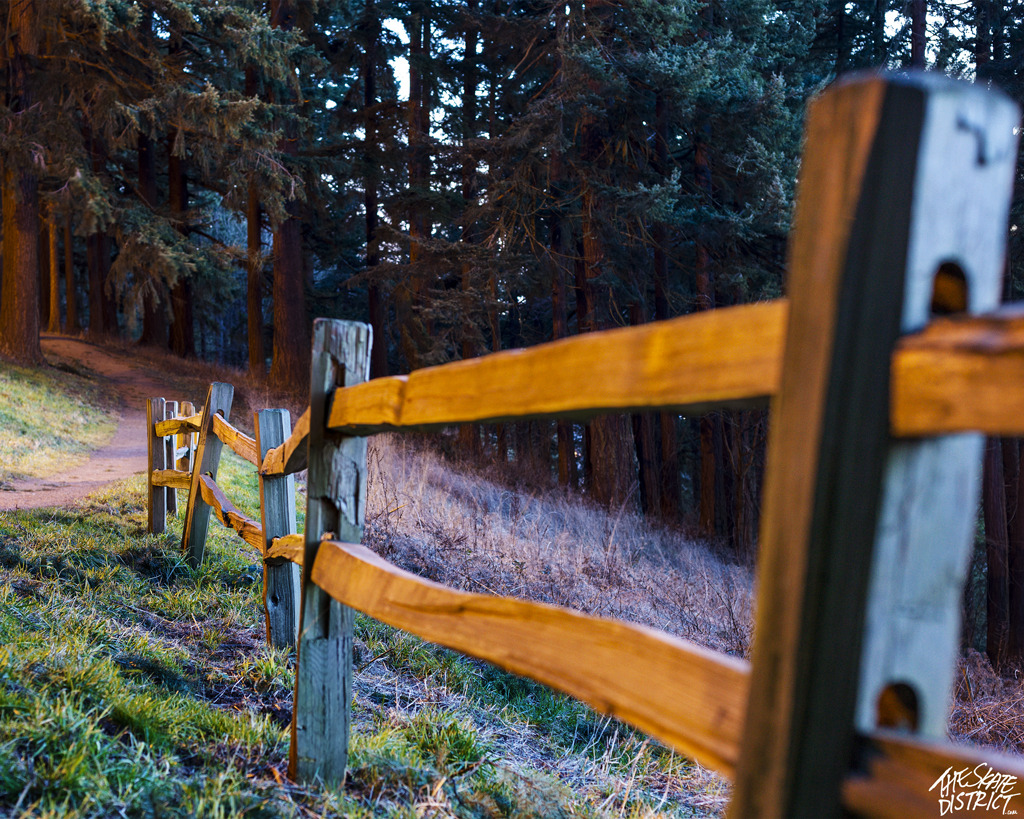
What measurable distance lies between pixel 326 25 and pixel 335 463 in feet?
78.5

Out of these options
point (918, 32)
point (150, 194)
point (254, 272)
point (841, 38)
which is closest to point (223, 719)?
point (918, 32)

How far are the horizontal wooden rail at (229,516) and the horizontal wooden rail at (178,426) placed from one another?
1.81 feet

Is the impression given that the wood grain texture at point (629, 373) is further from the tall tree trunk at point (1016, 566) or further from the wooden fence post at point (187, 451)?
the tall tree trunk at point (1016, 566)

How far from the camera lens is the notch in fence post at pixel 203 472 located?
18.3 feet

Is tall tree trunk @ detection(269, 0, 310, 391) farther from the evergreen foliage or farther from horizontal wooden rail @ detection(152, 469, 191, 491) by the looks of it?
horizontal wooden rail @ detection(152, 469, 191, 491)

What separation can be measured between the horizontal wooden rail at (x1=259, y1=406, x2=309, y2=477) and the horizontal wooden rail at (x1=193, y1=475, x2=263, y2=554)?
23.6 inches

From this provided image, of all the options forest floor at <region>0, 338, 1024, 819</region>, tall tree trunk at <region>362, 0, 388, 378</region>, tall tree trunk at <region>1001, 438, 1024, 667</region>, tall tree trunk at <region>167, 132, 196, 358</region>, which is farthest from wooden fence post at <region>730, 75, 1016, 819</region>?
tall tree trunk at <region>167, 132, 196, 358</region>

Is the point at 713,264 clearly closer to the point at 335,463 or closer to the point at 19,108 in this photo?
the point at 335,463

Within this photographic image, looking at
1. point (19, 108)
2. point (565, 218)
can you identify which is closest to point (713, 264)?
point (565, 218)

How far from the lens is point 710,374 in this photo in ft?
4.20

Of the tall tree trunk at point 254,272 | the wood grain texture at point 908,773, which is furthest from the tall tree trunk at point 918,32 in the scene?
the tall tree trunk at point 254,272

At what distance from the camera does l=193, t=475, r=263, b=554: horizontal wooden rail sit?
15.0 feet

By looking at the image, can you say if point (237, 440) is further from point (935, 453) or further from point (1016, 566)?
point (1016, 566)

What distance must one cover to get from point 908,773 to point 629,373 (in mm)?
774
